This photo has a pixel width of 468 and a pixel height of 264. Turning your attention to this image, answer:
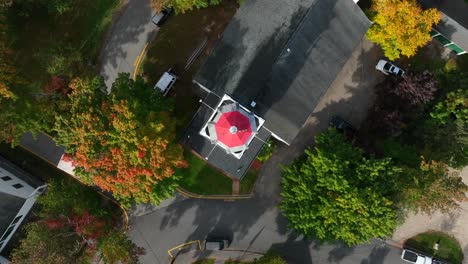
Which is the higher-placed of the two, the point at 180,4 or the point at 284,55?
the point at 284,55

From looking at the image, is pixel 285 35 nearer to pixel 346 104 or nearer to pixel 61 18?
pixel 346 104

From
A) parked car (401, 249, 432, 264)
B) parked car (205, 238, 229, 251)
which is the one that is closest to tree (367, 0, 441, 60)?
parked car (401, 249, 432, 264)

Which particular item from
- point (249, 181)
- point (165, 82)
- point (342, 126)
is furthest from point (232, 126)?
point (342, 126)

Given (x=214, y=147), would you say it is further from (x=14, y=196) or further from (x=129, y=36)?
(x=14, y=196)

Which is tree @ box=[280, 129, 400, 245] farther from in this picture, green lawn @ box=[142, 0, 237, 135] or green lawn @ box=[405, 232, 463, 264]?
green lawn @ box=[142, 0, 237, 135]

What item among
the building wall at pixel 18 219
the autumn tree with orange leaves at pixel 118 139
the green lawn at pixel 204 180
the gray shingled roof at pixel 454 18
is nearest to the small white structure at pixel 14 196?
the building wall at pixel 18 219

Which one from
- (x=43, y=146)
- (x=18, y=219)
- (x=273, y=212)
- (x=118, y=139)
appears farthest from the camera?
(x=43, y=146)

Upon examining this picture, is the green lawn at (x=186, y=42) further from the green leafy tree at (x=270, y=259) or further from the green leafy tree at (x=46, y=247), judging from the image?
the green leafy tree at (x=270, y=259)

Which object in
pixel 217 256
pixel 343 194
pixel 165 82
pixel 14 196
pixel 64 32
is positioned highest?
pixel 343 194

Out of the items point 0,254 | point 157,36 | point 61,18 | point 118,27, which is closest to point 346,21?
point 157,36
